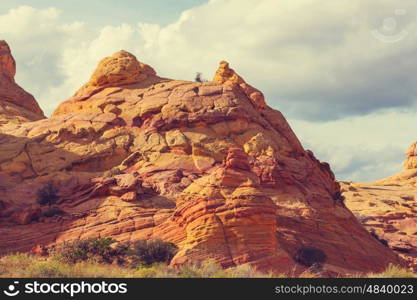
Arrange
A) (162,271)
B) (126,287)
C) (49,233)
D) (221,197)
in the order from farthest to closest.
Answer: (49,233), (221,197), (162,271), (126,287)

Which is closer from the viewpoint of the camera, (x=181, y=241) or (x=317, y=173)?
(x=181, y=241)

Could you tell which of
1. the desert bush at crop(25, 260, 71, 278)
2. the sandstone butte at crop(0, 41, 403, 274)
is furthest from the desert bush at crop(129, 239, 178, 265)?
the desert bush at crop(25, 260, 71, 278)

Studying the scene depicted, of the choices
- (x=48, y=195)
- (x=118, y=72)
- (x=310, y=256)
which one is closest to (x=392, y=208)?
(x=118, y=72)

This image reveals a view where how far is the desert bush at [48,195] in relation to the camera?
44.9 metres

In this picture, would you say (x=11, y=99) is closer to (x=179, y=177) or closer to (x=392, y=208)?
(x=179, y=177)

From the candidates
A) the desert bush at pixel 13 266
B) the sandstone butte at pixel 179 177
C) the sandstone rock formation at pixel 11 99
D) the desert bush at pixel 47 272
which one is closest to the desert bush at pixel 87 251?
the sandstone butte at pixel 179 177

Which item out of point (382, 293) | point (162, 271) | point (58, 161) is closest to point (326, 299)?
point (382, 293)

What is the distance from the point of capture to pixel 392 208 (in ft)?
253

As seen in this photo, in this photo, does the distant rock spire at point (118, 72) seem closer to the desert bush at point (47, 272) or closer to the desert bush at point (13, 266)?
the desert bush at point (13, 266)

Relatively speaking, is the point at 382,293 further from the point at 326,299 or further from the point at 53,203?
the point at 53,203

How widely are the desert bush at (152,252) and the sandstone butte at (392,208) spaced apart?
21.5 metres

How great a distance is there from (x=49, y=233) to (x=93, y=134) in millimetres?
10339

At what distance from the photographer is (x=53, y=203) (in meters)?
44.8

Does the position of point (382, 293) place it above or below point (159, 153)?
below
